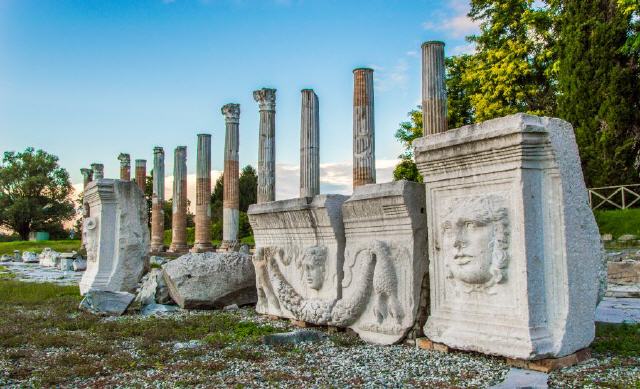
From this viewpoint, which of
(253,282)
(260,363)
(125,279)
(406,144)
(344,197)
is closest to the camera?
(260,363)

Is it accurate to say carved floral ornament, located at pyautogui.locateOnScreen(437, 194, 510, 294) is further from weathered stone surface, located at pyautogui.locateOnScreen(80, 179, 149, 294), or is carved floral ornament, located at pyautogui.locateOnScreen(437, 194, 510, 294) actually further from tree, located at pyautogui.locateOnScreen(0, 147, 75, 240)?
tree, located at pyautogui.locateOnScreen(0, 147, 75, 240)

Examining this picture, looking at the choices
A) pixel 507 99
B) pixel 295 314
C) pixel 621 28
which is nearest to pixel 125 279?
pixel 295 314

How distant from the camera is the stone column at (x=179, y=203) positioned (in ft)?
90.9

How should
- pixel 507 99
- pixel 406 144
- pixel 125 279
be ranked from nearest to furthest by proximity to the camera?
pixel 125 279
pixel 507 99
pixel 406 144

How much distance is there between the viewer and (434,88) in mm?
15531

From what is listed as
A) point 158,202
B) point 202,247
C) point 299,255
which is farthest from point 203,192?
point 299,255

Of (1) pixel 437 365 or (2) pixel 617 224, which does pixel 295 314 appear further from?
(2) pixel 617 224

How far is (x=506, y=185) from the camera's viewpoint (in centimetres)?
463

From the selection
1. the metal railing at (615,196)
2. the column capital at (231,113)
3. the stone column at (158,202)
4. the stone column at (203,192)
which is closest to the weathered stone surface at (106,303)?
the column capital at (231,113)

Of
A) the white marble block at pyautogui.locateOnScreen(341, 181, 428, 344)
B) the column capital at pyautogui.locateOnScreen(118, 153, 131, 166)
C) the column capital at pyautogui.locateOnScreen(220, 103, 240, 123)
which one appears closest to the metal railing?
the column capital at pyautogui.locateOnScreen(220, 103, 240, 123)

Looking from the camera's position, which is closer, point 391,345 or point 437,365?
point 437,365

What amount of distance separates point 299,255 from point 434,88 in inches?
380

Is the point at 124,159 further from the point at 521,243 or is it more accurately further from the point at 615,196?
the point at 521,243

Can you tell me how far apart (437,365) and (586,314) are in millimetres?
1223
